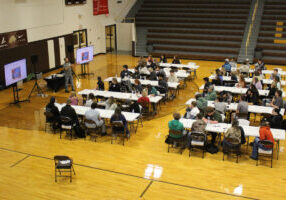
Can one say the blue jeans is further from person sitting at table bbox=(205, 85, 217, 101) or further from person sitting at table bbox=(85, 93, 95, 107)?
person sitting at table bbox=(85, 93, 95, 107)

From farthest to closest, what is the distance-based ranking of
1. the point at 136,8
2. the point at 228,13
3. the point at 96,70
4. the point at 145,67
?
the point at 136,8 < the point at 228,13 < the point at 96,70 < the point at 145,67

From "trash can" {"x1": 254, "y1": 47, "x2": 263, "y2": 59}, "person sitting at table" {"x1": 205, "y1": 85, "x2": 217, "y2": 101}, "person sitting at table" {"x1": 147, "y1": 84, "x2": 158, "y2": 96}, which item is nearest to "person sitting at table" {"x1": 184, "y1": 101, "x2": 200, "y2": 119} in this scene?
"person sitting at table" {"x1": 205, "y1": 85, "x2": 217, "y2": 101}

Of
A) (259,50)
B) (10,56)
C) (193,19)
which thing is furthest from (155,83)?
(193,19)

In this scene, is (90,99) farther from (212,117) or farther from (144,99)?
(212,117)

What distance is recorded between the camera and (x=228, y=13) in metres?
24.5

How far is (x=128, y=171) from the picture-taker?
28.0 feet

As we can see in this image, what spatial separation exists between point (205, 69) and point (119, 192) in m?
13.3

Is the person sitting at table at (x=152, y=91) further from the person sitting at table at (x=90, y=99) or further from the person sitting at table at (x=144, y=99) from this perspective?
the person sitting at table at (x=90, y=99)

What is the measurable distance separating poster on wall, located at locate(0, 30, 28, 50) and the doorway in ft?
29.6

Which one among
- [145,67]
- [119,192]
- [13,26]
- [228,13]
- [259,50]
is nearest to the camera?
[119,192]

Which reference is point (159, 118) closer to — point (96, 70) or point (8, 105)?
point (8, 105)

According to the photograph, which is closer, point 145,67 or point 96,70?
point 145,67

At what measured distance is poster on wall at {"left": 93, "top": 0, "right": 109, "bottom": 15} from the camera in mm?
23266

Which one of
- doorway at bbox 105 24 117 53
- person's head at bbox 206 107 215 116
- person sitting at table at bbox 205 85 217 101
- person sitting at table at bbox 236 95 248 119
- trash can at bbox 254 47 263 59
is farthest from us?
doorway at bbox 105 24 117 53
